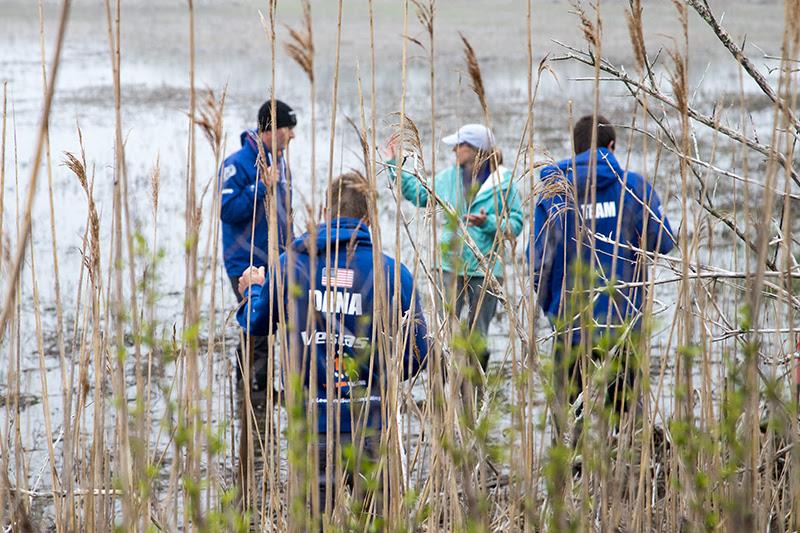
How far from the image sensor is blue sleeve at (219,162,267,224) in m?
5.80

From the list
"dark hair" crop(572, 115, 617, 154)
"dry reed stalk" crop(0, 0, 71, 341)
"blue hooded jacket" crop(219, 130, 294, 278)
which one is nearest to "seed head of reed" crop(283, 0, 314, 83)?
"dry reed stalk" crop(0, 0, 71, 341)

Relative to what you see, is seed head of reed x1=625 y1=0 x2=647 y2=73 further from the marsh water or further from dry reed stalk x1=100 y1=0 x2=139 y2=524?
dry reed stalk x1=100 y1=0 x2=139 y2=524

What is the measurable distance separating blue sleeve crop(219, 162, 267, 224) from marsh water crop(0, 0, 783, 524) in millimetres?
483

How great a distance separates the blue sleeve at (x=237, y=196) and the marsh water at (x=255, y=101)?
48cm

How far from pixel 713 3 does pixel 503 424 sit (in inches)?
852

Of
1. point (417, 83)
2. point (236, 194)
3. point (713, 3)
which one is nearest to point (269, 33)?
point (236, 194)

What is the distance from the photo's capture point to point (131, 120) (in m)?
15.2

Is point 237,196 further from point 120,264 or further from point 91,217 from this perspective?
point 120,264

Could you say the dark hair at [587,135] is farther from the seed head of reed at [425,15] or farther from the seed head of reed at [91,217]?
the seed head of reed at [91,217]

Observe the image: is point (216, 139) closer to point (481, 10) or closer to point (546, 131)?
point (546, 131)

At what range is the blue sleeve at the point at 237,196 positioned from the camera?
5.80 m

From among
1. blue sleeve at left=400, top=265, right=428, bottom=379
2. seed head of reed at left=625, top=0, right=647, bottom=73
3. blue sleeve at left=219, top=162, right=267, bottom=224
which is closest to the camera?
seed head of reed at left=625, top=0, right=647, bottom=73

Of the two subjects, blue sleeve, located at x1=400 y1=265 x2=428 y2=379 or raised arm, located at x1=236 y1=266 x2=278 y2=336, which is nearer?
blue sleeve, located at x1=400 y1=265 x2=428 y2=379

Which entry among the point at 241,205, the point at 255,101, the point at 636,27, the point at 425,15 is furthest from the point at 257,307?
the point at 255,101
